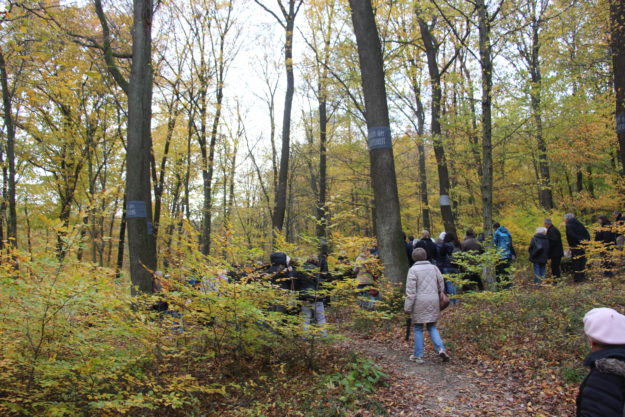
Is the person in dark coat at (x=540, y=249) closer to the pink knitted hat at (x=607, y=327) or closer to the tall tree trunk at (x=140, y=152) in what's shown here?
the pink knitted hat at (x=607, y=327)

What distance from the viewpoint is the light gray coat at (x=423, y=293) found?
5859mm

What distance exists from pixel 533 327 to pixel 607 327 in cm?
459

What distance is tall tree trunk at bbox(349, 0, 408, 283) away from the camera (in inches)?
303

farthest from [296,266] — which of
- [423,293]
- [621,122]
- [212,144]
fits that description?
[212,144]

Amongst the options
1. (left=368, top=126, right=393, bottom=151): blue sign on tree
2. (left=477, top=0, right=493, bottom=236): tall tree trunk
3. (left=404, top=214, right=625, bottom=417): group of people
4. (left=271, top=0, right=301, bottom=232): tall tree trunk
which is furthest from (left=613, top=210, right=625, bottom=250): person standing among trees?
(left=271, top=0, right=301, bottom=232): tall tree trunk

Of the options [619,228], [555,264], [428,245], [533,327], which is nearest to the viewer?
[533,327]

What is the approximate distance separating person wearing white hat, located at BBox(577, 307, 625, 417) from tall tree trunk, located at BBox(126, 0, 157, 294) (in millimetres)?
7467

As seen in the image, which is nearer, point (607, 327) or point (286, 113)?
point (607, 327)

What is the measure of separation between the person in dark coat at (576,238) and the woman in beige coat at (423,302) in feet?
20.0

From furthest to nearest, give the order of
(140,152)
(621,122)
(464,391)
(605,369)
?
(140,152) < (621,122) < (464,391) < (605,369)

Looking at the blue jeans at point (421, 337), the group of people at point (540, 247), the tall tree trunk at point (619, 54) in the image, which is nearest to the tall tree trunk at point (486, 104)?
the group of people at point (540, 247)

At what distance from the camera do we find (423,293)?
596 centimetres

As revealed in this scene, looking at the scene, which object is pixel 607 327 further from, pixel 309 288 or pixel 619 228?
pixel 619 228

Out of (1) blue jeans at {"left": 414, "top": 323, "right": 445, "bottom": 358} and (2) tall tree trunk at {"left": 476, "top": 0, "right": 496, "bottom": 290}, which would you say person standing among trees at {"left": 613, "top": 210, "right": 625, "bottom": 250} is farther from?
(1) blue jeans at {"left": 414, "top": 323, "right": 445, "bottom": 358}
